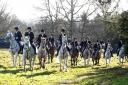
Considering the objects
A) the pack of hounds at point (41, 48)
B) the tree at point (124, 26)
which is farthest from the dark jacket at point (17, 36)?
the tree at point (124, 26)

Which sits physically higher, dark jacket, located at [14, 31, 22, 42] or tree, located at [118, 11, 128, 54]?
tree, located at [118, 11, 128, 54]

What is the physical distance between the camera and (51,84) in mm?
21125

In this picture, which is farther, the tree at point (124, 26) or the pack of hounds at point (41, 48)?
the tree at point (124, 26)

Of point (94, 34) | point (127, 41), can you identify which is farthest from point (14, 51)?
point (94, 34)

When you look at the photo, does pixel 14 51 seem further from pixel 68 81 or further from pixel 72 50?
pixel 68 81

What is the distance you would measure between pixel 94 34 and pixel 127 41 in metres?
70.9

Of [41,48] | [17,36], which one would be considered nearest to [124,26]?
[41,48]

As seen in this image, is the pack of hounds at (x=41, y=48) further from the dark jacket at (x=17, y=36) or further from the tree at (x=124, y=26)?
the tree at (x=124, y=26)

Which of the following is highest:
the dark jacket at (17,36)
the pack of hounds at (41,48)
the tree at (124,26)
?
the tree at (124,26)

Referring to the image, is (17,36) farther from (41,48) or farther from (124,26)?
(124,26)

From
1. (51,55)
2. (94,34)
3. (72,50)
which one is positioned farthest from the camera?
(94,34)

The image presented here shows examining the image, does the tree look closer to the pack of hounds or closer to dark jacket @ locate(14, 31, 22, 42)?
the pack of hounds

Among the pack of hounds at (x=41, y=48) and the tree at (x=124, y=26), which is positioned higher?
the tree at (x=124, y=26)

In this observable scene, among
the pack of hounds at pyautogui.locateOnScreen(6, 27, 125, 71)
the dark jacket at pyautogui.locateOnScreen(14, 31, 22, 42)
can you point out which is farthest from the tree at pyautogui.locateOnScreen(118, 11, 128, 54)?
the dark jacket at pyautogui.locateOnScreen(14, 31, 22, 42)
